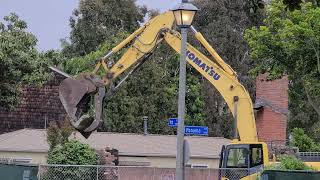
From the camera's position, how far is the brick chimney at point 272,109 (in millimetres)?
42094

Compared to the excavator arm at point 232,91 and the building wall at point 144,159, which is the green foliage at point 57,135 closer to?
the building wall at point 144,159

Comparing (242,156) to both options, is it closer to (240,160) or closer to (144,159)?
(240,160)

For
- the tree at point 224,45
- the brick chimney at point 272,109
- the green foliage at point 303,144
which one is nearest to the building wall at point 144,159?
the green foliage at point 303,144

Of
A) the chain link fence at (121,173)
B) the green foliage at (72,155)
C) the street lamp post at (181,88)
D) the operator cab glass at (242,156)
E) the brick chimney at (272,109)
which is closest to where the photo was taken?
the street lamp post at (181,88)

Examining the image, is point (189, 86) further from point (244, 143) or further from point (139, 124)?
point (244, 143)

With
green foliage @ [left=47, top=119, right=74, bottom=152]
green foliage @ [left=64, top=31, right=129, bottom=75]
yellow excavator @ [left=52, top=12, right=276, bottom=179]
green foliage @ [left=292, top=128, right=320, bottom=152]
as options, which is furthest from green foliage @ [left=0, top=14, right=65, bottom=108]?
green foliage @ [left=64, top=31, right=129, bottom=75]

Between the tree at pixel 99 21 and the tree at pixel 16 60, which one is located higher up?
the tree at pixel 99 21

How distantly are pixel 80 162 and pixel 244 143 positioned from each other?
714 centimetres

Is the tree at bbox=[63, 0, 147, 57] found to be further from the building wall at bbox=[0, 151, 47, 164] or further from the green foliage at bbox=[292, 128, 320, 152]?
the building wall at bbox=[0, 151, 47, 164]

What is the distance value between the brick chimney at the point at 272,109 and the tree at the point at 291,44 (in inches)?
442

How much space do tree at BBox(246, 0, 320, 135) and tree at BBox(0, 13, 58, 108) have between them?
8751mm

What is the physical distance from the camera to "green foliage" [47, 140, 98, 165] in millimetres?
25828

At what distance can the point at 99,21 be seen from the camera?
185 feet

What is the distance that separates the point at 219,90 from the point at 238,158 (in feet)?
7.96
